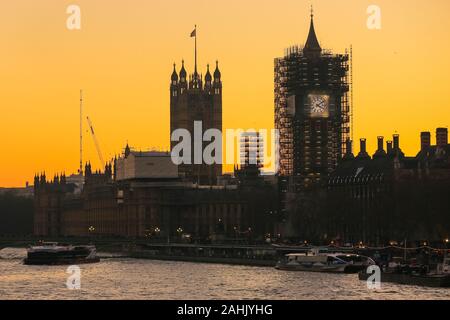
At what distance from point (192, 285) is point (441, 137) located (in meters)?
66.2

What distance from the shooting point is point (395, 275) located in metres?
94.1

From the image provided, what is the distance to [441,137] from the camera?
157m

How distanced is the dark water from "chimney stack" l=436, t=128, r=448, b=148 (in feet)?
122

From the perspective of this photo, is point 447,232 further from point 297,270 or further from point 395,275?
point 395,275

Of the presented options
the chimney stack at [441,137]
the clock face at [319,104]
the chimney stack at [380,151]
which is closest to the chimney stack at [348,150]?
the clock face at [319,104]

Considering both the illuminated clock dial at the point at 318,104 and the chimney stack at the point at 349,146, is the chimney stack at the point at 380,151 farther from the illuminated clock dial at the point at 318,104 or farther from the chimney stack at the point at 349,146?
the illuminated clock dial at the point at 318,104

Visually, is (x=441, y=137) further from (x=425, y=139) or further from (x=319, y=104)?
(x=319, y=104)

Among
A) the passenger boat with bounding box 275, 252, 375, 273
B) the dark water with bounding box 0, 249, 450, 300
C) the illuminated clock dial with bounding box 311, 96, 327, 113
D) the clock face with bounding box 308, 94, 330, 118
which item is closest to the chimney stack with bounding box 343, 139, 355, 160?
the clock face with bounding box 308, 94, 330, 118

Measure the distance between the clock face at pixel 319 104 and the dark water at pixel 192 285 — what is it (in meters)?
69.2

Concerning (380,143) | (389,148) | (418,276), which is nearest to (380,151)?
(380,143)

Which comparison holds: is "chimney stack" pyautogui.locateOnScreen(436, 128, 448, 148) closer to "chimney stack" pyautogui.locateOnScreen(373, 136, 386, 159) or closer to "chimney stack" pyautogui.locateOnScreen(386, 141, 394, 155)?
"chimney stack" pyautogui.locateOnScreen(386, 141, 394, 155)

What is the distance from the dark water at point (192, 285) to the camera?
281 ft

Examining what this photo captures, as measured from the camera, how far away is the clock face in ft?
637
